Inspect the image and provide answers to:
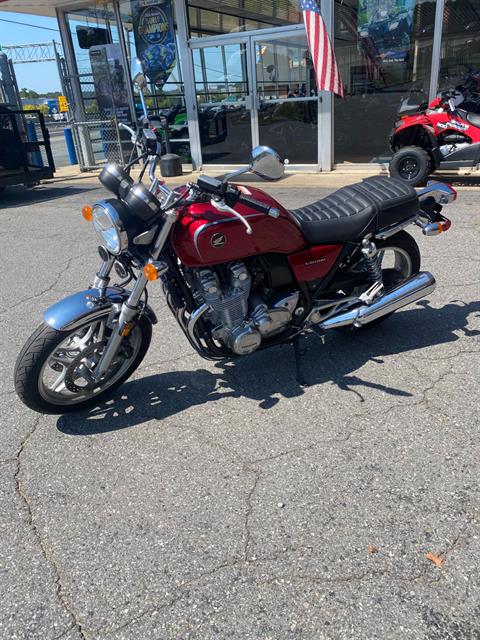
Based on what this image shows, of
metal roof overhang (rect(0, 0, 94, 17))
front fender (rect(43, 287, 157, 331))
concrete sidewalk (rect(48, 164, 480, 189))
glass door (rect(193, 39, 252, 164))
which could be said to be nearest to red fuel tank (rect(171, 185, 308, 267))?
front fender (rect(43, 287, 157, 331))

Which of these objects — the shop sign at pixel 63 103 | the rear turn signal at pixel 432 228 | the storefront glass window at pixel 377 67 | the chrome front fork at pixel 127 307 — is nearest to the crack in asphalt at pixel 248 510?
the chrome front fork at pixel 127 307

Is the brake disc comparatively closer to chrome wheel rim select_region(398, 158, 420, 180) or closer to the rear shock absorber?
the rear shock absorber

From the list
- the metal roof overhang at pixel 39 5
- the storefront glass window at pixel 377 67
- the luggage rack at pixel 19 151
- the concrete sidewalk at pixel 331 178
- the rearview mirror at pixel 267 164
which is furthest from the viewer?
the metal roof overhang at pixel 39 5

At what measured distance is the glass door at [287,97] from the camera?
10.1 m

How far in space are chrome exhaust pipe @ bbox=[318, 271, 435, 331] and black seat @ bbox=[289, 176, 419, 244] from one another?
0.44 m

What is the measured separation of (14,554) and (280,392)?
1.68m

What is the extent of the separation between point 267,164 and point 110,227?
85 centimetres

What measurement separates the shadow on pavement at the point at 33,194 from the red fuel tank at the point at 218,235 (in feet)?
26.6

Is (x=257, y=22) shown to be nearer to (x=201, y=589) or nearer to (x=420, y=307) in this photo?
(x=420, y=307)

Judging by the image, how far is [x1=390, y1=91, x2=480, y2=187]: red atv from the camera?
7641 millimetres

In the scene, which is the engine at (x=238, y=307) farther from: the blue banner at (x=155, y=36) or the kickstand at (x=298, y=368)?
the blue banner at (x=155, y=36)

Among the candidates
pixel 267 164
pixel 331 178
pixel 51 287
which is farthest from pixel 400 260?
pixel 331 178

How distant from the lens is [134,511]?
7.75 feet

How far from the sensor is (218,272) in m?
2.83
